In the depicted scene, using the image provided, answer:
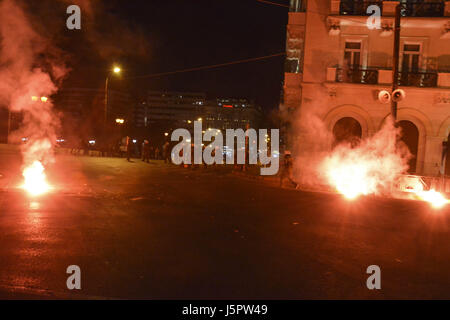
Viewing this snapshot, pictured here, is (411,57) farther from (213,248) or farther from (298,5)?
(213,248)

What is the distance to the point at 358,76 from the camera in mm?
21500

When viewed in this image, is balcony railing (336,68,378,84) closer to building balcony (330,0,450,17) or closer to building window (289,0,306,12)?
building balcony (330,0,450,17)

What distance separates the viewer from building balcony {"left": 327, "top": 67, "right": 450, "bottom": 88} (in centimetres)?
2053

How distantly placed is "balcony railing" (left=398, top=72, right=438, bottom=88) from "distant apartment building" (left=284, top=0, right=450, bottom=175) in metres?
0.05

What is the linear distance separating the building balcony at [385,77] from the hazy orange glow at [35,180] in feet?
48.9

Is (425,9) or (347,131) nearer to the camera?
(425,9)

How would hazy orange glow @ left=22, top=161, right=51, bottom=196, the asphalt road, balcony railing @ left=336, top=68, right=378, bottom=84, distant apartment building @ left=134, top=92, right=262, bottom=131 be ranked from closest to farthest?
the asphalt road, hazy orange glow @ left=22, top=161, right=51, bottom=196, balcony railing @ left=336, top=68, right=378, bottom=84, distant apartment building @ left=134, top=92, right=262, bottom=131

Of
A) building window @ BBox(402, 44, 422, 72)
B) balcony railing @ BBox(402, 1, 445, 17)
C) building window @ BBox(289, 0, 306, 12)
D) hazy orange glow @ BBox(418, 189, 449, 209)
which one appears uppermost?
building window @ BBox(289, 0, 306, 12)

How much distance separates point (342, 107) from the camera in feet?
71.5

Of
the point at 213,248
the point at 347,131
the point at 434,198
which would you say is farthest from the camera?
the point at 347,131

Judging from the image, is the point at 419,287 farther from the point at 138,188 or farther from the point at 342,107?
Result: the point at 342,107

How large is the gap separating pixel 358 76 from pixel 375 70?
0.89 meters

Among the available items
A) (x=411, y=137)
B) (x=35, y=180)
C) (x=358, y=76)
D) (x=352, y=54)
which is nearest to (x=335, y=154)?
(x=411, y=137)

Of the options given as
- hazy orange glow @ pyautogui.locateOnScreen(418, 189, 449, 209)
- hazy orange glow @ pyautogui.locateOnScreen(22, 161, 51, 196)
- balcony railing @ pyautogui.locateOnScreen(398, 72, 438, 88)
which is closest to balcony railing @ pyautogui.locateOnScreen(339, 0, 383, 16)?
balcony railing @ pyautogui.locateOnScreen(398, 72, 438, 88)
